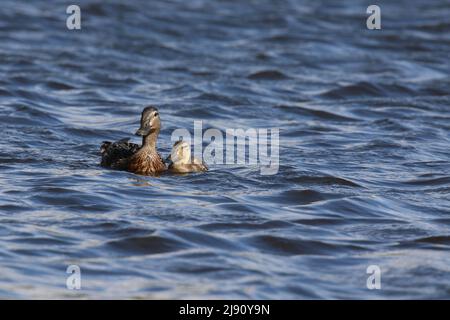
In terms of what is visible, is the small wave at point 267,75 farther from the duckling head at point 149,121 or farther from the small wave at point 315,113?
the duckling head at point 149,121

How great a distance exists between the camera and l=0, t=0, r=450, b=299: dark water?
35.3 feet

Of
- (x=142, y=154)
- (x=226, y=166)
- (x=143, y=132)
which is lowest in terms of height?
(x=226, y=166)

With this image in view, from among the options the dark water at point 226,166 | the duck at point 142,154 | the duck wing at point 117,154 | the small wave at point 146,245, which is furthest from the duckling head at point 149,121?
the small wave at point 146,245

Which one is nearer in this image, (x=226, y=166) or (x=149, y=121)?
(x=149, y=121)

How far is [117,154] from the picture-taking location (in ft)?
48.8

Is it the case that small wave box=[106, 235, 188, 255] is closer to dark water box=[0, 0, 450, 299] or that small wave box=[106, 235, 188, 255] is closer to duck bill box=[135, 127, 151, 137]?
dark water box=[0, 0, 450, 299]

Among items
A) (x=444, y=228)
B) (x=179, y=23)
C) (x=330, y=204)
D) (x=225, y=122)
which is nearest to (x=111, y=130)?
(x=225, y=122)

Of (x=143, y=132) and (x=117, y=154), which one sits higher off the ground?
(x=143, y=132)

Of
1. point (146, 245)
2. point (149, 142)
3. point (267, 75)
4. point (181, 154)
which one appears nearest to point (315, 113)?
point (267, 75)

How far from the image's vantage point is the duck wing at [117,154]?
581 inches

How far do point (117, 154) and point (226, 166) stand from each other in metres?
1.59

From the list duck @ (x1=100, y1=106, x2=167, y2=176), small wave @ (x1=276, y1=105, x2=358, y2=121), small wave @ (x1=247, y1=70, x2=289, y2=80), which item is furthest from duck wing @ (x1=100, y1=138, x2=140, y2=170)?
small wave @ (x1=247, y1=70, x2=289, y2=80)

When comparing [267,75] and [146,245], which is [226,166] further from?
[267,75]

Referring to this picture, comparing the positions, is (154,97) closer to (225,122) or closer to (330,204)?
(225,122)
